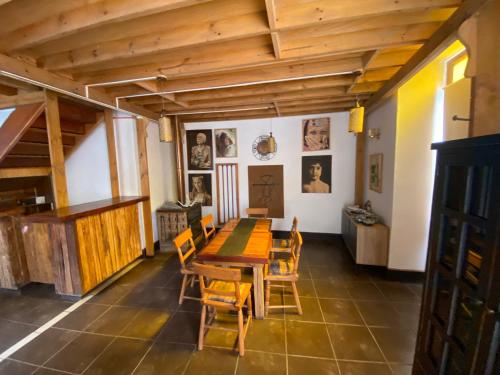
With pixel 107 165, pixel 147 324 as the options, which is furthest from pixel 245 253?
pixel 107 165

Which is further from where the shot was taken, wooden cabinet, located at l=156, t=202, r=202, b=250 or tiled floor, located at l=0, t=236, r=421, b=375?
wooden cabinet, located at l=156, t=202, r=202, b=250

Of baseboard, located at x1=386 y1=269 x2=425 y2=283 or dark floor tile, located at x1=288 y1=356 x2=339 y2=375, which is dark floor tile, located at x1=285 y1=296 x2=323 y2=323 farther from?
baseboard, located at x1=386 y1=269 x2=425 y2=283

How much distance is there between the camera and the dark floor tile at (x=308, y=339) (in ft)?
5.82

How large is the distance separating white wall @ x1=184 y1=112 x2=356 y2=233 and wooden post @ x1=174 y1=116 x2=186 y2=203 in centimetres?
44

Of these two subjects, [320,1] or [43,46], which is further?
[43,46]

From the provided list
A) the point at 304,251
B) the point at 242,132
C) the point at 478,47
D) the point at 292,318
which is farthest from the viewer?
the point at 242,132

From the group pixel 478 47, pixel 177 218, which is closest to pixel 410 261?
pixel 478 47

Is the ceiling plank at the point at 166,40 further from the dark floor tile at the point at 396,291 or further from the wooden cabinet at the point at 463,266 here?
the dark floor tile at the point at 396,291

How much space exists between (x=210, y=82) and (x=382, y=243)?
3118mm

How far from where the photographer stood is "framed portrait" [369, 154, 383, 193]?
10.1ft

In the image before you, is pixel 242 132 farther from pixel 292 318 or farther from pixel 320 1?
pixel 292 318

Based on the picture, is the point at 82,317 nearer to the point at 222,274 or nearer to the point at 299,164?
the point at 222,274

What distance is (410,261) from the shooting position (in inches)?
108

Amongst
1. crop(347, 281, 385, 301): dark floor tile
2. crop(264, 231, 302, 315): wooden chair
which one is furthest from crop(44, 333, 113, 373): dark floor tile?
crop(347, 281, 385, 301): dark floor tile
